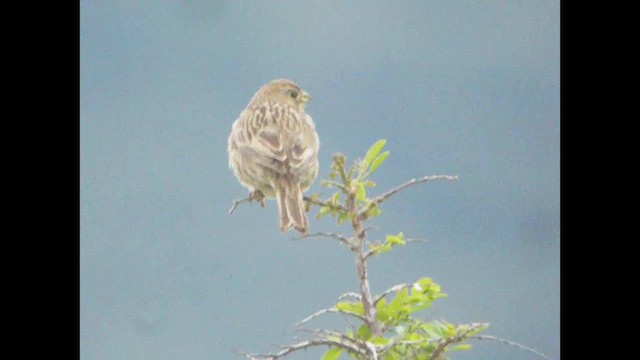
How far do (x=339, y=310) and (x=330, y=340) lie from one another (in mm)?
174

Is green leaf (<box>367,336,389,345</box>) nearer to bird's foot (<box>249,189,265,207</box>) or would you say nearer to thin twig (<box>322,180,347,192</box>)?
thin twig (<box>322,180,347,192</box>)

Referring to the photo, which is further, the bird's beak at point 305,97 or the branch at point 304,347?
the bird's beak at point 305,97

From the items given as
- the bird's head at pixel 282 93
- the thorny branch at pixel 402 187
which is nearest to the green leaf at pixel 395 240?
the thorny branch at pixel 402 187

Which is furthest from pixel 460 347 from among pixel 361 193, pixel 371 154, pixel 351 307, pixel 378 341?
pixel 371 154

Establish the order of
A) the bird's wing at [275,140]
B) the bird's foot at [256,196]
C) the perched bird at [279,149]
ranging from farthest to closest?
the bird's foot at [256,196]
the bird's wing at [275,140]
the perched bird at [279,149]

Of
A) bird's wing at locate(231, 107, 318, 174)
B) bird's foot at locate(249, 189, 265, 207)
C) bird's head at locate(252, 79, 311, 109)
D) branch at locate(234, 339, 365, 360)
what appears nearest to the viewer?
branch at locate(234, 339, 365, 360)

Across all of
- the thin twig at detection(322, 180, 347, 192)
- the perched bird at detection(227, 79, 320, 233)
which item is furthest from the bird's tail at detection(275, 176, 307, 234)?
the thin twig at detection(322, 180, 347, 192)

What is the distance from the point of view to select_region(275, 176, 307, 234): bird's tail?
3695mm

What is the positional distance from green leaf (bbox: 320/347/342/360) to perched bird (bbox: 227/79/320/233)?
551 millimetres

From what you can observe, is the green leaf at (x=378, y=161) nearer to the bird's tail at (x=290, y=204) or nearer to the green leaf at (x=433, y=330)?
the bird's tail at (x=290, y=204)

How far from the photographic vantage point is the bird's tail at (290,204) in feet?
12.1

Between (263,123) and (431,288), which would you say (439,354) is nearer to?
(431,288)

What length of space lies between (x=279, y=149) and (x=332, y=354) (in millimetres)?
1207

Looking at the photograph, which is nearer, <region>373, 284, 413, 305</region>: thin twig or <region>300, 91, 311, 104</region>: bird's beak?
<region>373, 284, 413, 305</region>: thin twig
